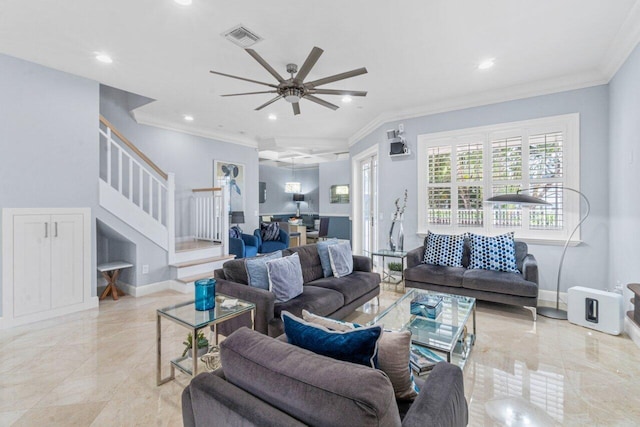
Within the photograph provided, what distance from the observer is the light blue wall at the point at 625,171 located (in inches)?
111

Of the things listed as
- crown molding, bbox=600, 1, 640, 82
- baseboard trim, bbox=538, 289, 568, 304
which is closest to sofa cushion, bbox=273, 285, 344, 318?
baseboard trim, bbox=538, 289, 568, 304

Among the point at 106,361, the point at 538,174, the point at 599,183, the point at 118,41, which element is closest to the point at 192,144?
the point at 118,41

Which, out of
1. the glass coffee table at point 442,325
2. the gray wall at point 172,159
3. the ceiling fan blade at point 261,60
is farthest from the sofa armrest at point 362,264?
the gray wall at point 172,159

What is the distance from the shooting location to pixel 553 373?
7.52 feet

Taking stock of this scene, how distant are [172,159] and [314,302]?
14.6 ft

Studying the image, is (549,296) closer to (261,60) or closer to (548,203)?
(548,203)

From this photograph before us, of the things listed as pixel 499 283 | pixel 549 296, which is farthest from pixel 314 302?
pixel 549 296

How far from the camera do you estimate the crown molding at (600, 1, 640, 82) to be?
256cm

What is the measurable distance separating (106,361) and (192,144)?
175 inches

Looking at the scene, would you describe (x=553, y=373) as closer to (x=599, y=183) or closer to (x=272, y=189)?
(x=599, y=183)

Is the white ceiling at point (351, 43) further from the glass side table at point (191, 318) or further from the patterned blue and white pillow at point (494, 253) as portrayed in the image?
the glass side table at point (191, 318)

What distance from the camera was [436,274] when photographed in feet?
12.4

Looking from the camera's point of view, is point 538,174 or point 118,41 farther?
point 538,174

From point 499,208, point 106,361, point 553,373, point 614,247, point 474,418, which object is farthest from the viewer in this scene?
point 499,208
